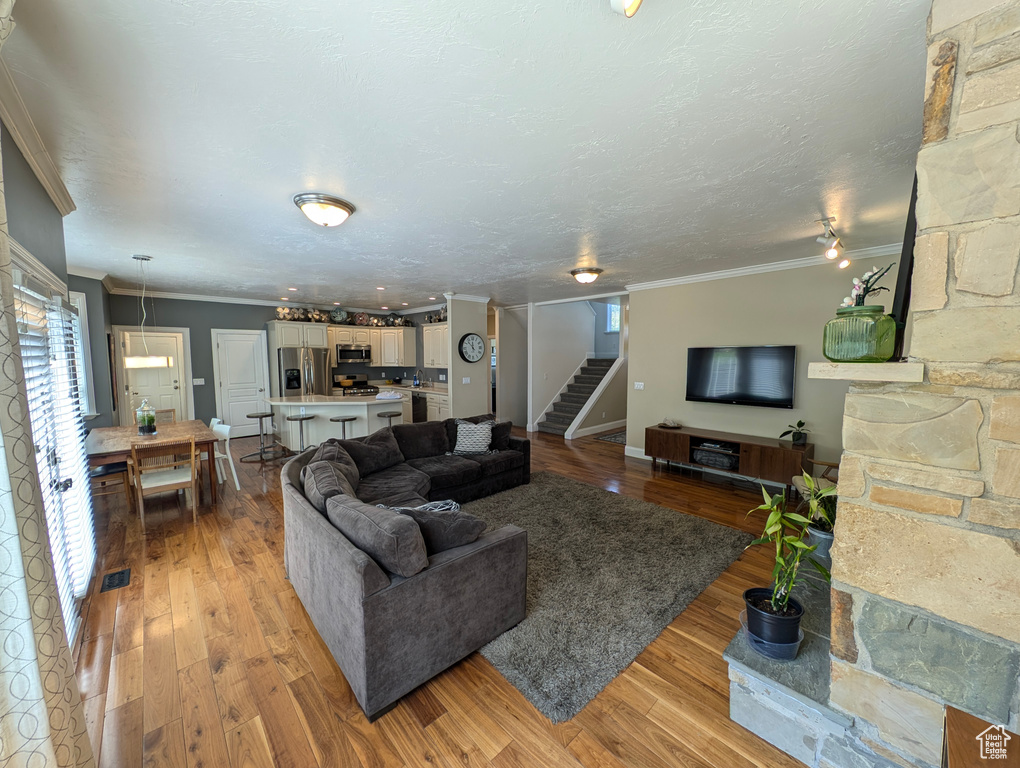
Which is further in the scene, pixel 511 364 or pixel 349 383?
pixel 511 364

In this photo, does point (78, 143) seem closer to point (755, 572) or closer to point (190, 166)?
point (190, 166)

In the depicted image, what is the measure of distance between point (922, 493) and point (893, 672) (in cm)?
63

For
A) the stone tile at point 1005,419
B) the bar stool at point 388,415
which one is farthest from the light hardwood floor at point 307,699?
the bar stool at point 388,415

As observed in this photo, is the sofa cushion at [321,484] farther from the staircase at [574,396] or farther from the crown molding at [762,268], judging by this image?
the staircase at [574,396]

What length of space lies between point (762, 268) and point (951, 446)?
4.02 m

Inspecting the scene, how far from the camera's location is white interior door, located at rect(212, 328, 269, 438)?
6.93 meters

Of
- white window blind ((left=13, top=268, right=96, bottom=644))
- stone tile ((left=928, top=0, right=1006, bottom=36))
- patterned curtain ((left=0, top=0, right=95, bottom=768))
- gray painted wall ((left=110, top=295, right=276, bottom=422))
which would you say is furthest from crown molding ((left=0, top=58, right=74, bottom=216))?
gray painted wall ((left=110, top=295, right=276, bottom=422))

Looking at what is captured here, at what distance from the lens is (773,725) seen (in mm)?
1605

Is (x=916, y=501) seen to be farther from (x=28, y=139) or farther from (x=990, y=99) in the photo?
(x=28, y=139)

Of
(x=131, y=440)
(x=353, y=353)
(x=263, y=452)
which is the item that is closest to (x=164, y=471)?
(x=131, y=440)

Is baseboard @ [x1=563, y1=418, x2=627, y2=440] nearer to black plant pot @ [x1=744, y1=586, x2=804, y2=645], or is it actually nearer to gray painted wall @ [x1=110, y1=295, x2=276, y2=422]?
black plant pot @ [x1=744, y1=586, x2=804, y2=645]

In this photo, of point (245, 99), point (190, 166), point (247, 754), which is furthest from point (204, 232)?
point (247, 754)

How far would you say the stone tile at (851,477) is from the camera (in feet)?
4.32

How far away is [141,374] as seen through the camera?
6215 millimetres
